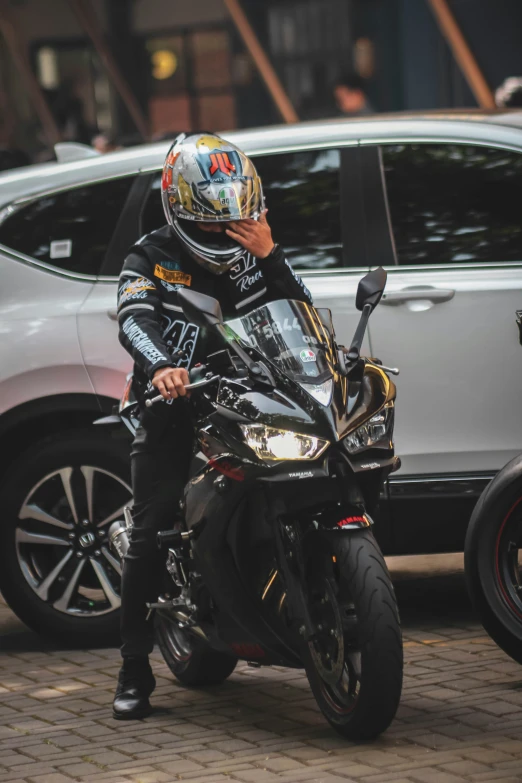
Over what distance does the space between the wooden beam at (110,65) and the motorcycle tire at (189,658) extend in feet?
71.5

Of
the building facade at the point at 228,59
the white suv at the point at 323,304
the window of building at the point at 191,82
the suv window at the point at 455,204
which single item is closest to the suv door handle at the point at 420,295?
the white suv at the point at 323,304

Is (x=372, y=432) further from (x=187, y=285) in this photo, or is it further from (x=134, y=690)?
(x=134, y=690)

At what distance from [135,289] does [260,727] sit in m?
1.46

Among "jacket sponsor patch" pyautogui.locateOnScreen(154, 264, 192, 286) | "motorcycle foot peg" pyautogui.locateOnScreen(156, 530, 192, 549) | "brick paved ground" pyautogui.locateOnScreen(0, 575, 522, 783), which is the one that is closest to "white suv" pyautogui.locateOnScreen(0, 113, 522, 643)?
"brick paved ground" pyautogui.locateOnScreen(0, 575, 522, 783)

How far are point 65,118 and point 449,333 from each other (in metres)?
20.7

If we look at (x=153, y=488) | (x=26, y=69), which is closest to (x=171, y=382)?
(x=153, y=488)

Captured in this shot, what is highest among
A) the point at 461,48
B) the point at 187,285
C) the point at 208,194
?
the point at 461,48

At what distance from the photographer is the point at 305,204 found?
6.44 metres

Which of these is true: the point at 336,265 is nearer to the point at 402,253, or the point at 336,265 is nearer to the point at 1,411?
A: the point at 402,253

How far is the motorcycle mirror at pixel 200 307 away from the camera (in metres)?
4.57

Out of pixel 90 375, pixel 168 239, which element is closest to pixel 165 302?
pixel 168 239

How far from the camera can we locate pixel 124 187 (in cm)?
659

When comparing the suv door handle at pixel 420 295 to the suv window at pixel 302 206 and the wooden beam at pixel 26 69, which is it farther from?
the wooden beam at pixel 26 69

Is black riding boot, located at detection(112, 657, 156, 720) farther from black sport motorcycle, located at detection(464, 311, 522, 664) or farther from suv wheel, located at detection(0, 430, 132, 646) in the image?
black sport motorcycle, located at detection(464, 311, 522, 664)
